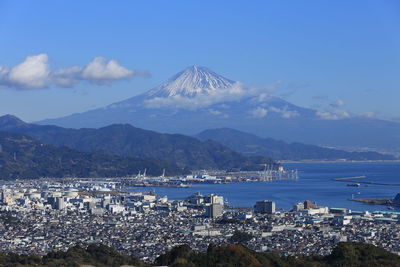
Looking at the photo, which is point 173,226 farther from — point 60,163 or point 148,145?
point 148,145

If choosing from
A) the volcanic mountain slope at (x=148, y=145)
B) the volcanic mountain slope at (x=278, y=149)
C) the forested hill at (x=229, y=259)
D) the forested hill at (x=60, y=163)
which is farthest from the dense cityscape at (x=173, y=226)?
the volcanic mountain slope at (x=278, y=149)

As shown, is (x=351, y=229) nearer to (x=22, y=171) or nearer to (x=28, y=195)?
(x=28, y=195)

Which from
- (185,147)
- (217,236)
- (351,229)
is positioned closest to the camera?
(217,236)

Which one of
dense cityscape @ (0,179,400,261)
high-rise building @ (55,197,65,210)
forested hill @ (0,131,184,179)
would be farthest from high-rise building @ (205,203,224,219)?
forested hill @ (0,131,184,179)

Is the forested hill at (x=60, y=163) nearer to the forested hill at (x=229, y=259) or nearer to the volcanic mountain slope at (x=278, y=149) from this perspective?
the volcanic mountain slope at (x=278, y=149)

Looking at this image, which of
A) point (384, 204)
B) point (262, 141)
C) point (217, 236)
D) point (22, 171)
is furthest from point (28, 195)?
point (262, 141)
